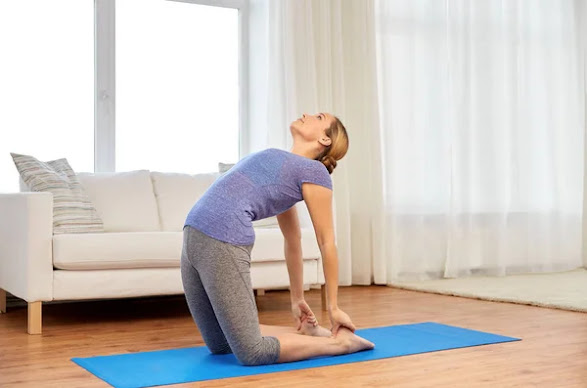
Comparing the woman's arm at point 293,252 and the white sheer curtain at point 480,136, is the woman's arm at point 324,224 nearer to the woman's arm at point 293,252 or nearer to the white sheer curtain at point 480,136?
the woman's arm at point 293,252

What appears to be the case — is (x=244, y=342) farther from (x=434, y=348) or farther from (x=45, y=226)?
(x=45, y=226)

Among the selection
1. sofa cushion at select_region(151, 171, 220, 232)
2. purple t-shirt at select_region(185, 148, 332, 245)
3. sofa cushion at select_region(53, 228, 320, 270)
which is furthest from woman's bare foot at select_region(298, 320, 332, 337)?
sofa cushion at select_region(151, 171, 220, 232)

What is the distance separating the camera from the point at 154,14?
17.9 ft

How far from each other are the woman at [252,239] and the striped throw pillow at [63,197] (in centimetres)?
143

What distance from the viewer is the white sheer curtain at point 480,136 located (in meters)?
5.91

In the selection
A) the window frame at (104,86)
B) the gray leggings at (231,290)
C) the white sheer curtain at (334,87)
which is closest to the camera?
the gray leggings at (231,290)

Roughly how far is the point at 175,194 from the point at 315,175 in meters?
2.18

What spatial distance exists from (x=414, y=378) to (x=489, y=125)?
4005 millimetres

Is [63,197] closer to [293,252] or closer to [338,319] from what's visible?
[293,252]

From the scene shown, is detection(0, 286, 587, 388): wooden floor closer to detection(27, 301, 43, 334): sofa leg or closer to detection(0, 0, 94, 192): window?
detection(27, 301, 43, 334): sofa leg

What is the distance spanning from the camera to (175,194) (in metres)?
4.89

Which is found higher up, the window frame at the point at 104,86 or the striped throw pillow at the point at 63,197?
the window frame at the point at 104,86

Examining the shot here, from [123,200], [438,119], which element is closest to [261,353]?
[123,200]

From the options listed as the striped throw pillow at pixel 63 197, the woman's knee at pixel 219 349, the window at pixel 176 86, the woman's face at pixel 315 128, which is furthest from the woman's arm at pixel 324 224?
the window at pixel 176 86
